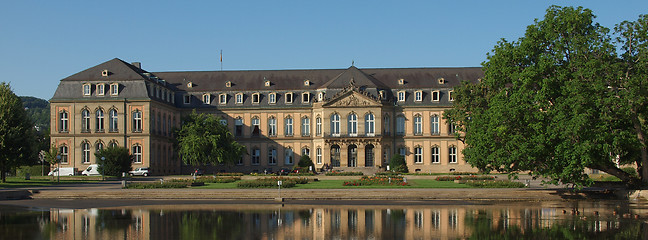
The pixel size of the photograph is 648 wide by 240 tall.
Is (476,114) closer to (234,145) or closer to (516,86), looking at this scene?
(516,86)

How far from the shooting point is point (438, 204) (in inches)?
1519

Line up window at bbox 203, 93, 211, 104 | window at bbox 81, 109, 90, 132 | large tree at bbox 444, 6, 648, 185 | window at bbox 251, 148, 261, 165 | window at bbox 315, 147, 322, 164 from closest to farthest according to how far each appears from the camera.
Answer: large tree at bbox 444, 6, 648, 185
window at bbox 81, 109, 90, 132
window at bbox 315, 147, 322, 164
window at bbox 203, 93, 211, 104
window at bbox 251, 148, 261, 165

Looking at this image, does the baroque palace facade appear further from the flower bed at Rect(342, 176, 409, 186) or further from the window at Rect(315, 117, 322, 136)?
the flower bed at Rect(342, 176, 409, 186)

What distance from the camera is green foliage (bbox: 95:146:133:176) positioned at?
71.2m

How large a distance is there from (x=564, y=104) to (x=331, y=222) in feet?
52.8

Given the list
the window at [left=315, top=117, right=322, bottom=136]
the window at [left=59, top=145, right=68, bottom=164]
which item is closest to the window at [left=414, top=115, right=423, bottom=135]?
the window at [left=315, top=117, right=322, bottom=136]

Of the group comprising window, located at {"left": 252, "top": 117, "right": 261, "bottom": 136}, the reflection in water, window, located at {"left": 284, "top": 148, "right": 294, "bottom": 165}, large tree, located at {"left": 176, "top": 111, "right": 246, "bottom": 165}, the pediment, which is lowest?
the reflection in water

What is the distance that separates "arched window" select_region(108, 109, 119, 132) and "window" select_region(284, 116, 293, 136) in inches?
845

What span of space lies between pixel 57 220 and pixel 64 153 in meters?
53.3

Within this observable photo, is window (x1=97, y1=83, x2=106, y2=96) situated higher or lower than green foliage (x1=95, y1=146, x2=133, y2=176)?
higher

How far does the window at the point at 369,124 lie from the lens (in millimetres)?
86062

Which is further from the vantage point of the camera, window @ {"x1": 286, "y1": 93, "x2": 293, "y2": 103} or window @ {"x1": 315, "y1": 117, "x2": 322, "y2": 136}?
window @ {"x1": 286, "y1": 93, "x2": 293, "y2": 103}

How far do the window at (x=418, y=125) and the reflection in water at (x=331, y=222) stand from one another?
51710 mm

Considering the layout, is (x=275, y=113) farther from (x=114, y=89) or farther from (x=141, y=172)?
(x=114, y=89)
